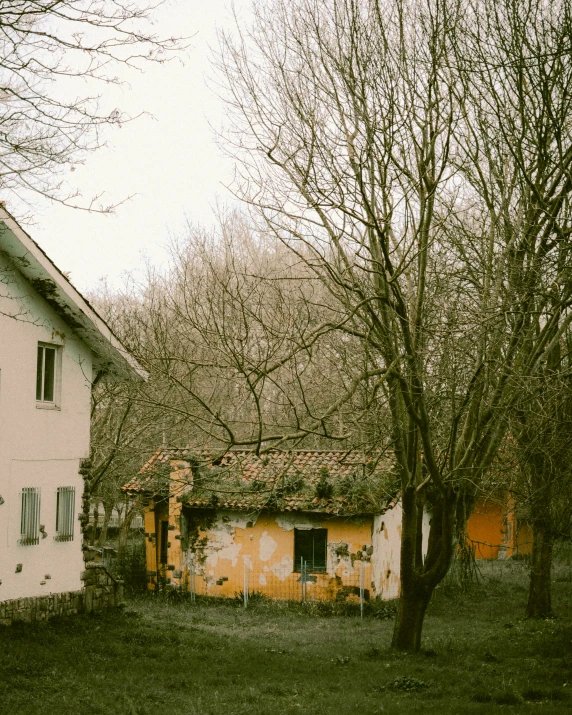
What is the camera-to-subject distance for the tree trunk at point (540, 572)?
2070 cm

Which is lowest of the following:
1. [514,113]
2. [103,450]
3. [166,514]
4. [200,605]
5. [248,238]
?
[200,605]

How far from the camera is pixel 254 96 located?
11906 millimetres

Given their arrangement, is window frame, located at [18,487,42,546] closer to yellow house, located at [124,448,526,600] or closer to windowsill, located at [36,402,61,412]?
windowsill, located at [36,402,61,412]

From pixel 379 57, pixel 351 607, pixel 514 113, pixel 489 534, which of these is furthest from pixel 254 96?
pixel 489 534

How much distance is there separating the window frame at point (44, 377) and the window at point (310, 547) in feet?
31.5

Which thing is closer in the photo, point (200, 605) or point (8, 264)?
point (8, 264)

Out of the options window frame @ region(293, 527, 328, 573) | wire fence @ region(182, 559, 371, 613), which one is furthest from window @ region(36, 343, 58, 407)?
window frame @ region(293, 527, 328, 573)

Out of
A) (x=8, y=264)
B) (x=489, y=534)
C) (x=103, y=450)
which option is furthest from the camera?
(x=489, y=534)

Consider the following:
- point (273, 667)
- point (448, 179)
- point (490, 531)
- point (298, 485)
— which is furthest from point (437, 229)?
point (490, 531)

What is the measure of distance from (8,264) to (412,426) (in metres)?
7.90

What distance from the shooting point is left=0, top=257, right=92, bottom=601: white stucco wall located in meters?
15.4

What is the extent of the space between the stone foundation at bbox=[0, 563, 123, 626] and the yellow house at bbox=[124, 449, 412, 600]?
4.74 m

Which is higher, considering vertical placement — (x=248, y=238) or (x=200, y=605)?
(x=248, y=238)

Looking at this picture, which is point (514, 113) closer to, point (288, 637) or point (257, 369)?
point (257, 369)
